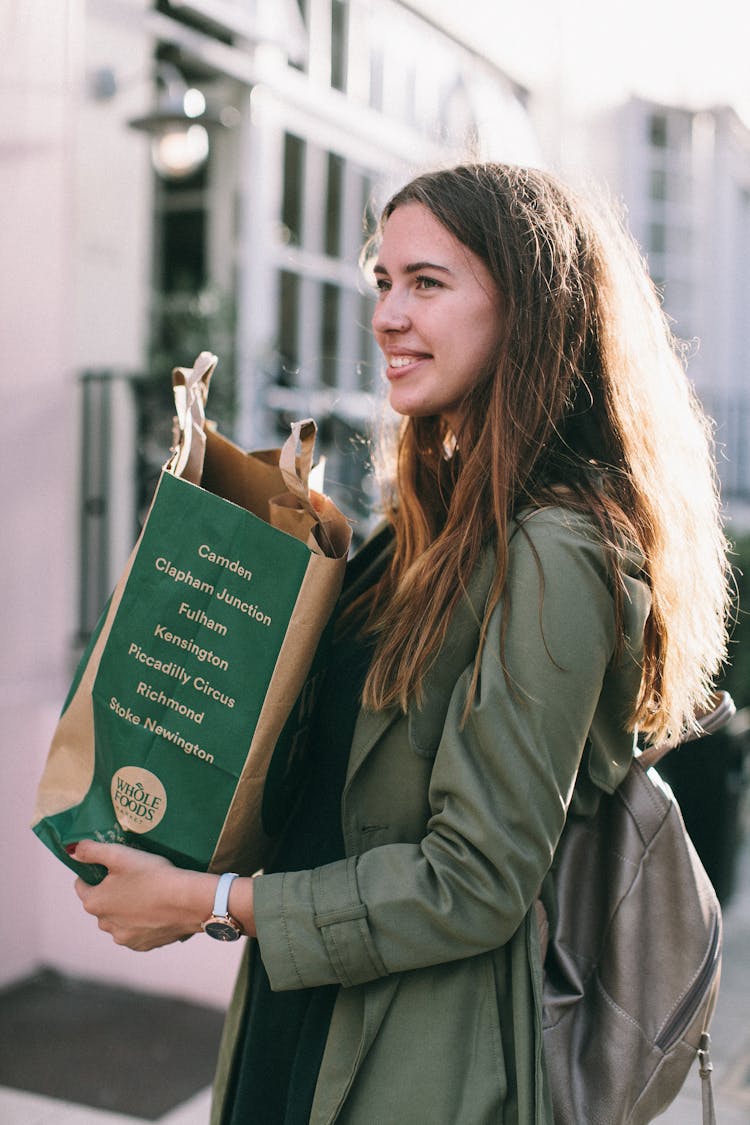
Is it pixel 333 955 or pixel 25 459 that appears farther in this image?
pixel 25 459

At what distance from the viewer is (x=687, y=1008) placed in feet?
4.94

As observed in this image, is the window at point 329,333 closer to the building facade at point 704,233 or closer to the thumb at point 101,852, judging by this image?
the building facade at point 704,233

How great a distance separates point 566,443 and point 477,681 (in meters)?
0.40

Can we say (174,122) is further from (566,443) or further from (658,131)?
(658,131)

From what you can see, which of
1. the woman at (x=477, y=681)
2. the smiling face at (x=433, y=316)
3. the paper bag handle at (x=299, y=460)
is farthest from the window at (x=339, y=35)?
the paper bag handle at (x=299, y=460)

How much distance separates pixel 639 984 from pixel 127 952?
9.62 ft

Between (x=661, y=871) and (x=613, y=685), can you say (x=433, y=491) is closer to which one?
(x=613, y=685)

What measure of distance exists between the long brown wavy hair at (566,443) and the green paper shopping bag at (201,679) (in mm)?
145

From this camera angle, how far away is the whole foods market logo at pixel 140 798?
4.77 feet

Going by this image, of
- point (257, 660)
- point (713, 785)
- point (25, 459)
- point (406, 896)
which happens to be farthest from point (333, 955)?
point (25, 459)

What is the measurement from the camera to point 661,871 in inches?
60.4

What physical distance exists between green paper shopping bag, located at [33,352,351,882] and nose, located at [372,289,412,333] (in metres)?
0.25

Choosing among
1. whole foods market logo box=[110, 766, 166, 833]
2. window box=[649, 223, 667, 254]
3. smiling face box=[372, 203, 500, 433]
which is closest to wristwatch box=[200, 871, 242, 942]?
whole foods market logo box=[110, 766, 166, 833]

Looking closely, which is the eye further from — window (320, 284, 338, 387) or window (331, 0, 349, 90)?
window (331, 0, 349, 90)
